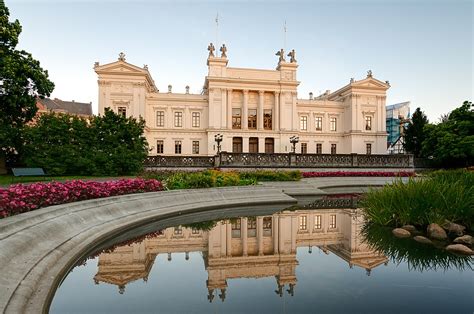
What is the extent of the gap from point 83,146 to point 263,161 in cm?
1505

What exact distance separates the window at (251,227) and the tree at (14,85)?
1953cm

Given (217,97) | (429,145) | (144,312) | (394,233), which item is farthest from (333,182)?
(217,97)

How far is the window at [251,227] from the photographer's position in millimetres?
8273

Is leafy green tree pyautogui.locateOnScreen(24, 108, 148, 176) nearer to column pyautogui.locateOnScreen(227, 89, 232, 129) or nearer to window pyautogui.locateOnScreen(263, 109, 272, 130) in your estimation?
column pyautogui.locateOnScreen(227, 89, 232, 129)

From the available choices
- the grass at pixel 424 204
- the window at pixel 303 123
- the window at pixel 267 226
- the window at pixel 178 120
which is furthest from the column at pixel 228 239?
the window at pixel 303 123

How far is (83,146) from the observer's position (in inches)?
943

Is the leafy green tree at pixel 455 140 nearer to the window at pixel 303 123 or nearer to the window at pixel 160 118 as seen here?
the window at pixel 303 123

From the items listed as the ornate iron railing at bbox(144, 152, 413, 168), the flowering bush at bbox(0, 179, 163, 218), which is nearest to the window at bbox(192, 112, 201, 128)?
the ornate iron railing at bbox(144, 152, 413, 168)

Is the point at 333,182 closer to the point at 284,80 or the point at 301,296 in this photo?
the point at 301,296

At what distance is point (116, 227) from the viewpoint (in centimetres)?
805

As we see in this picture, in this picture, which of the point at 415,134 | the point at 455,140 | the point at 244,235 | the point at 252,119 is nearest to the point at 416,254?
the point at 244,235

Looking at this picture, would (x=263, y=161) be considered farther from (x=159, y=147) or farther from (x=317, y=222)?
(x=159, y=147)

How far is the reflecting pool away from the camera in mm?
4297

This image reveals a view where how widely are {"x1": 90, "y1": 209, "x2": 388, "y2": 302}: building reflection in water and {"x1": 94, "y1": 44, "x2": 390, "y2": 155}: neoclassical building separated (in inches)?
1447
